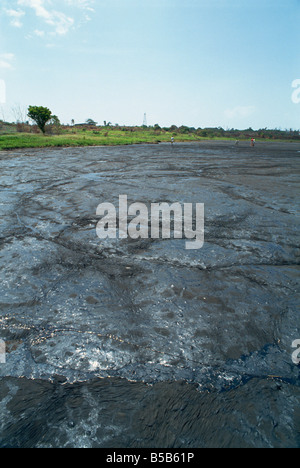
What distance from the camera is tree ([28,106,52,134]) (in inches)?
1036

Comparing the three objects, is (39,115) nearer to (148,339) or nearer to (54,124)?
(54,124)

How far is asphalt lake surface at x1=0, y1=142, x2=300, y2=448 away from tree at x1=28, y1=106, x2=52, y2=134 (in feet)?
92.0

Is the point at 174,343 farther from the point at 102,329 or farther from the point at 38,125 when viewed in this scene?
the point at 38,125

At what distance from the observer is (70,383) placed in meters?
1.27

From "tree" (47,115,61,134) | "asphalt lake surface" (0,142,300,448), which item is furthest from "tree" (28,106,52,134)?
"asphalt lake surface" (0,142,300,448)

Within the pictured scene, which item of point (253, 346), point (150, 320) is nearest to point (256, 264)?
point (253, 346)

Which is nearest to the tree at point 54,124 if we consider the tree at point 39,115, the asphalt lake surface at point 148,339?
the tree at point 39,115

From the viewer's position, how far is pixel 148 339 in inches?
60.0

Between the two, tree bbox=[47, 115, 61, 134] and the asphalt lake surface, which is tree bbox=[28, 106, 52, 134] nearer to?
tree bbox=[47, 115, 61, 134]

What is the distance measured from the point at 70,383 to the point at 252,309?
126cm

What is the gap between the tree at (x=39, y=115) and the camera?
86.3 ft

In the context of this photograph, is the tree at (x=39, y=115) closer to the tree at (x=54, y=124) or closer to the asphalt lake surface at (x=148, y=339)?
the tree at (x=54, y=124)

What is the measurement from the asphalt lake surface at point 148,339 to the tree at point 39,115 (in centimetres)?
2803

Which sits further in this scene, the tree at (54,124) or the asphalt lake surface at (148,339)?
the tree at (54,124)
